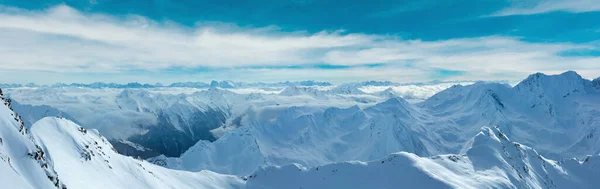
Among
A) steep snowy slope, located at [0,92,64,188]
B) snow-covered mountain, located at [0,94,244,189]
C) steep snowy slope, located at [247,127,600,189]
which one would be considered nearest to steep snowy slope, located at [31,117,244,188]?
snow-covered mountain, located at [0,94,244,189]

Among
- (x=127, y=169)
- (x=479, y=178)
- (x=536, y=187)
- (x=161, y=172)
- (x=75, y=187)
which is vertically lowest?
(x=536, y=187)

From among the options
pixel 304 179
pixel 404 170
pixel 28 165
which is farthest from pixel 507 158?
pixel 28 165

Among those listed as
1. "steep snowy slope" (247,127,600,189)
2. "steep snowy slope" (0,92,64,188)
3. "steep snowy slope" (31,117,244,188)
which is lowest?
"steep snowy slope" (247,127,600,189)

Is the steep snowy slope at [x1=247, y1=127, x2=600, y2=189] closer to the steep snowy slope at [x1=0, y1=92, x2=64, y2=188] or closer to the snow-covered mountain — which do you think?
the snow-covered mountain

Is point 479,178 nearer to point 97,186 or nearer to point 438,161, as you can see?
point 438,161

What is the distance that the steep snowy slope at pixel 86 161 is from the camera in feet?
225

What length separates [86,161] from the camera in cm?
8031

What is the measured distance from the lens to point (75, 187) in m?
61.0

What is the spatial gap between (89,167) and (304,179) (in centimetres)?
8057

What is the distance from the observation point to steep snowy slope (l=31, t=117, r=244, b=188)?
68.6m

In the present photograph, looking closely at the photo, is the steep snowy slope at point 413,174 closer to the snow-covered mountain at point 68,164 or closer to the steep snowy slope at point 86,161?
the snow-covered mountain at point 68,164

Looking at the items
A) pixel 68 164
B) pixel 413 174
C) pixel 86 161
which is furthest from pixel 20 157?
pixel 413 174

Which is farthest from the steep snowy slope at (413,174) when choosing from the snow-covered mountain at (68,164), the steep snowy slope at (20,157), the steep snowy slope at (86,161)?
the steep snowy slope at (20,157)

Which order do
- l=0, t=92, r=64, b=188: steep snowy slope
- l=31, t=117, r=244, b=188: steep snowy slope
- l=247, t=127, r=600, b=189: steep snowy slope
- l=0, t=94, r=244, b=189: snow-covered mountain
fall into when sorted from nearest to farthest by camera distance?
l=0, t=92, r=64, b=188: steep snowy slope → l=0, t=94, r=244, b=189: snow-covered mountain → l=31, t=117, r=244, b=188: steep snowy slope → l=247, t=127, r=600, b=189: steep snowy slope
